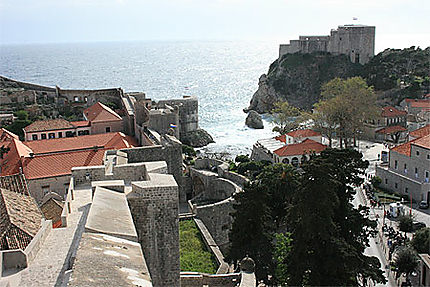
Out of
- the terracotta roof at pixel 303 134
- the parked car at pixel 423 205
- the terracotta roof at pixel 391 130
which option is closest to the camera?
the parked car at pixel 423 205

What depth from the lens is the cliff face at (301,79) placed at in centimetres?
7056

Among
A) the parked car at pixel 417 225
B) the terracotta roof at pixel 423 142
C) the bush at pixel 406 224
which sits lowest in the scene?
the parked car at pixel 417 225

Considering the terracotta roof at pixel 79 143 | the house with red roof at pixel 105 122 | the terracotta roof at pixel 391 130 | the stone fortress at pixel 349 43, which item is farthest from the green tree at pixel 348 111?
the stone fortress at pixel 349 43

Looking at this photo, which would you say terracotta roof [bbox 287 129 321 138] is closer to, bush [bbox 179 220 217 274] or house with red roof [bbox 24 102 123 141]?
house with red roof [bbox 24 102 123 141]

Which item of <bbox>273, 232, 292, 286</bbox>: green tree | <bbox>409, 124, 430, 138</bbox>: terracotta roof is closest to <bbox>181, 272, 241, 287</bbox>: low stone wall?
<bbox>273, 232, 292, 286</bbox>: green tree

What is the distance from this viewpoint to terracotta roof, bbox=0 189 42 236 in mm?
10289

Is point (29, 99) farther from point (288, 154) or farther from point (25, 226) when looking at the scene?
point (25, 226)

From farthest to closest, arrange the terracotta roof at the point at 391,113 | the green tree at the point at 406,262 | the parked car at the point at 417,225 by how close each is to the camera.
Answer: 1. the terracotta roof at the point at 391,113
2. the parked car at the point at 417,225
3. the green tree at the point at 406,262

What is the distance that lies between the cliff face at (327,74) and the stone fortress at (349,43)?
1.08m

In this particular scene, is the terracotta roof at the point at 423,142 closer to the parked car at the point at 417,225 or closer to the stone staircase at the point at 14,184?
the parked car at the point at 417,225

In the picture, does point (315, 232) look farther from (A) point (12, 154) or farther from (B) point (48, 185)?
(A) point (12, 154)

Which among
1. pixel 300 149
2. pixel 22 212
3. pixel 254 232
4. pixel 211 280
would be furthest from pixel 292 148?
pixel 22 212

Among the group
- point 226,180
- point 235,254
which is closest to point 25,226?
point 235,254

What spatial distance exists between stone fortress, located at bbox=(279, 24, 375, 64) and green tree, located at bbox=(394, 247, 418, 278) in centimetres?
5687
